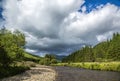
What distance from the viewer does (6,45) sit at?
74.9 meters

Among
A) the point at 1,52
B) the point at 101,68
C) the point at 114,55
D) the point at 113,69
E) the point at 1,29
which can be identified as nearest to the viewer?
the point at 1,52

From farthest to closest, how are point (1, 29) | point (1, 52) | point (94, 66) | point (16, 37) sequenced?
point (94, 66)
point (16, 37)
point (1, 29)
point (1, 52)

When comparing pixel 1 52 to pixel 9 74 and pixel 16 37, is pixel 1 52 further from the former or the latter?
pixel 16 37

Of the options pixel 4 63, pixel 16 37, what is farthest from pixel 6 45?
pixel 16 37

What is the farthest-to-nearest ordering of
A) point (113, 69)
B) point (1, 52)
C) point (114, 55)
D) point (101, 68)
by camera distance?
1. point (114, 55)
2. point (101, 68)
3. point (113, 69)
4. point (1, 52)

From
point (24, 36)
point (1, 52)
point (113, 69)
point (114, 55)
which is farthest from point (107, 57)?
point (1, 52)

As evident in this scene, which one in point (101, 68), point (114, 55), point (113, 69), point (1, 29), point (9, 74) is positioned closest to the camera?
point (9, 74)

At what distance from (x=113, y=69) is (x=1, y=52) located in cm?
7109

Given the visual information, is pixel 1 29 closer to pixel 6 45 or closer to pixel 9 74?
pixel 6 45

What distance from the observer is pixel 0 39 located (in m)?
74.0

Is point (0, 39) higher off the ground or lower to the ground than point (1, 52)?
higher

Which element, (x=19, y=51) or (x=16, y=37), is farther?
(x=16, y=37)

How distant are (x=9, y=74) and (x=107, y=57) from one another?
5489 inches

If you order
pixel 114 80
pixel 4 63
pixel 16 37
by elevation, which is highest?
pixel 16 37
